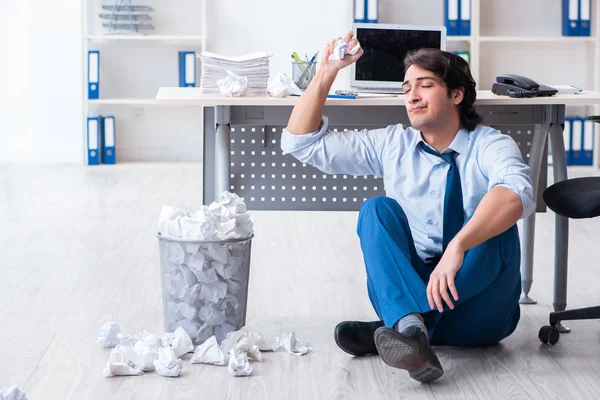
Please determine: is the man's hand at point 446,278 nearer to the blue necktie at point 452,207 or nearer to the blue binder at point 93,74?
the blue necktie at point 452,207

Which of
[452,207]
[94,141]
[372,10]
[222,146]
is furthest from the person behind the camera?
[94,141]

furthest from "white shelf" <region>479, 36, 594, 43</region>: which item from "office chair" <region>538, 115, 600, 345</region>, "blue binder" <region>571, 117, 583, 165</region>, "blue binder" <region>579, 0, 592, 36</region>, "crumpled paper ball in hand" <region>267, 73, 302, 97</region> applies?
"crumpled paper ball in hand" <region>267, 73, 302, 97</region>

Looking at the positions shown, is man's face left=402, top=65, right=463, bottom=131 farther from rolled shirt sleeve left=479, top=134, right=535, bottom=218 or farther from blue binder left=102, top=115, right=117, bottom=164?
blue binder left=102, top=115, right=117, bottom=164

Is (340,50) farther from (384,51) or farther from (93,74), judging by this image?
(93,74)

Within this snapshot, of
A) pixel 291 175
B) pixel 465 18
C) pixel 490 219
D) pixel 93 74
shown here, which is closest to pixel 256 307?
pixel 291 175

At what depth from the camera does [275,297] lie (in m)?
2.94

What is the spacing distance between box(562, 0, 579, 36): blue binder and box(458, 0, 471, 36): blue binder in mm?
655

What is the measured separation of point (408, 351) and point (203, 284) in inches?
23.8

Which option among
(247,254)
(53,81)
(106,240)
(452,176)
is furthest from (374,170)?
(53,81)

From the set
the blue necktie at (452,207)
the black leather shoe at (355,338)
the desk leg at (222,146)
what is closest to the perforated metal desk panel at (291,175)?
the desk leg at (222,146)

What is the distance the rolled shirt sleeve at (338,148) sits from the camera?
7.82 feet

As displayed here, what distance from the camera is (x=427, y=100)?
2.28 meters

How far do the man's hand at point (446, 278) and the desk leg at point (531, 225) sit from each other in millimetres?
805

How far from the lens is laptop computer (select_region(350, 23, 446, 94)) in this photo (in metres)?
2.83
